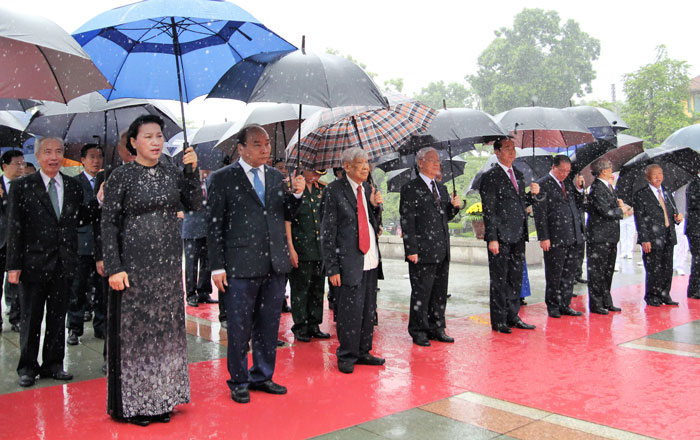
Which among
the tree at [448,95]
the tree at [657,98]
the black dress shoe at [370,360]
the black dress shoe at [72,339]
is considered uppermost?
the tree at [448,95]

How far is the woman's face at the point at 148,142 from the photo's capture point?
4094 mm

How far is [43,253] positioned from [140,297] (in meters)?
1.55

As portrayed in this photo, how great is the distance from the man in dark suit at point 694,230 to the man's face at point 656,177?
0.74 m

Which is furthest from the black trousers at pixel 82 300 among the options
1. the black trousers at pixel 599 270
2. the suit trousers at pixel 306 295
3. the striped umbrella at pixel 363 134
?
the black trousers at pixel 599 270

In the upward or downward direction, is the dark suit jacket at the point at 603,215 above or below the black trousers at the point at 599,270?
above

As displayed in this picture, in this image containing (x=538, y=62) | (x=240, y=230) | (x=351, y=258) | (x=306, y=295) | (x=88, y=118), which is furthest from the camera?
(x=538, y=62)

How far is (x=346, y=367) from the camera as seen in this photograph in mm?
5230

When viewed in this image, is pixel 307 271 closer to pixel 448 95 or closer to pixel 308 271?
pixel 308 271

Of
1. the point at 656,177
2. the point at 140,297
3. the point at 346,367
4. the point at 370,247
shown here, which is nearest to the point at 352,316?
the point at 346,367

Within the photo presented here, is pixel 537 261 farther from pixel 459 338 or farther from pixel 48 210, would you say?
pixel 48 210

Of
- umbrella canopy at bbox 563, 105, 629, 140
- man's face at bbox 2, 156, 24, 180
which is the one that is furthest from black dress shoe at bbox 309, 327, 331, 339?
umbrella canopy at bbox 563, 105, 629, 140

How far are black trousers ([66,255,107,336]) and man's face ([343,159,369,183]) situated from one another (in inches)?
119

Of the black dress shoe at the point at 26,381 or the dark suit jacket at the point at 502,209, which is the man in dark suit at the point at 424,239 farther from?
the black dress shoe at the point at 26,381

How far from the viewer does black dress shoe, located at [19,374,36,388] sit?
490 centimetres
